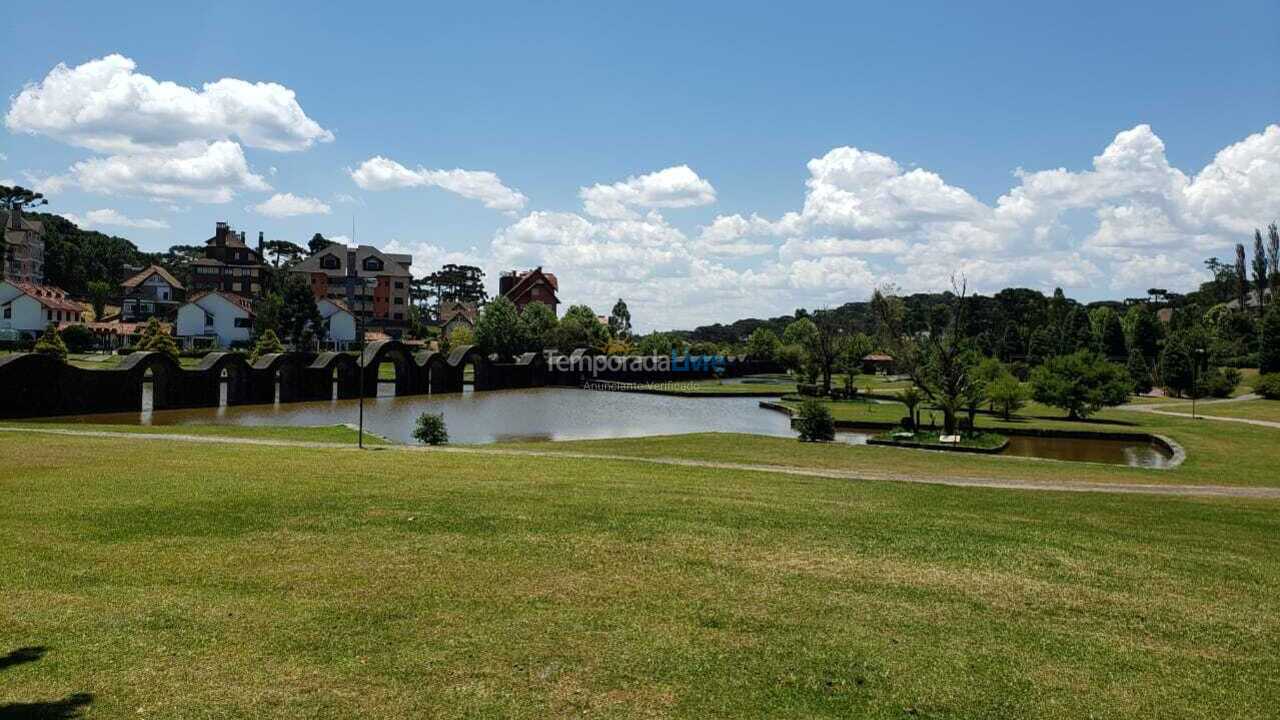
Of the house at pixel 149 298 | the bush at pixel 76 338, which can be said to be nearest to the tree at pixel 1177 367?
the bush at pixel 76 338

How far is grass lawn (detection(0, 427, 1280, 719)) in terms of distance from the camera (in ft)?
22.7

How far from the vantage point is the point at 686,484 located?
1780 cm

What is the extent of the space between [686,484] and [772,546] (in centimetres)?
606

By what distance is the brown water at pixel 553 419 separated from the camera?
3838cm

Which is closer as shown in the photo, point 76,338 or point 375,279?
point 76,338

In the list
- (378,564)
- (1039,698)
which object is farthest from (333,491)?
(1039,698)

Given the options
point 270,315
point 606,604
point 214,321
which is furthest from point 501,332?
point 606,604

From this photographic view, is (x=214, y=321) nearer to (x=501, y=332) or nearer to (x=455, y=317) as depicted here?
(x=501, y=332)

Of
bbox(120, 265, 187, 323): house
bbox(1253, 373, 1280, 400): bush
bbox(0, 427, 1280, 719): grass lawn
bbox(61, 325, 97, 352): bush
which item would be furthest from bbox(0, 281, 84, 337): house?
bbox(1253, 373, 1280, 400): bush

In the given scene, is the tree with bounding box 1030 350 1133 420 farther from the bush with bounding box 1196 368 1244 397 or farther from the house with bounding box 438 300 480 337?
the house with bounding box 438 300 480 337

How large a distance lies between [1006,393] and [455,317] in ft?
332

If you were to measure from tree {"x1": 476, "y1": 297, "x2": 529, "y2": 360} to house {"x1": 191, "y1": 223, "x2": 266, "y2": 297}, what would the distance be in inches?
1820

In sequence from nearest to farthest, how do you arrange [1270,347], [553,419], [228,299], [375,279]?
[553,419] < [1270,347] < [228,299] < [375,279]

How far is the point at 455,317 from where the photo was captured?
13625 cm
